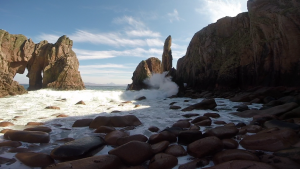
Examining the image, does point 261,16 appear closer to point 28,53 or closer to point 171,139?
point 171,139

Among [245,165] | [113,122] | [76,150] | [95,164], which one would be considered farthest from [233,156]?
[113,122]

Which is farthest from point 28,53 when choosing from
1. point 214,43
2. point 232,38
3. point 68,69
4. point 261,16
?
point 261,16

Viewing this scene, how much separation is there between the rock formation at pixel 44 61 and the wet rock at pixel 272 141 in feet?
91.6

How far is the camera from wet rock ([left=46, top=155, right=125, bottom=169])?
82.9 inches

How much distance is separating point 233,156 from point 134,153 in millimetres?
1377

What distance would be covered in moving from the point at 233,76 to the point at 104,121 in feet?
44.1

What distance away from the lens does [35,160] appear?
2375 mm

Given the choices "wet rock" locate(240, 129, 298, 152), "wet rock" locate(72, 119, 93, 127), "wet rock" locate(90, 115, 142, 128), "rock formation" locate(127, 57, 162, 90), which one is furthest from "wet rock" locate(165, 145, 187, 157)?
"rock formation" locate(127, 57, 162, 90)

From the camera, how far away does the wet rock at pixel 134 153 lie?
7.91ft

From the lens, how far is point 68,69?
89.8ft

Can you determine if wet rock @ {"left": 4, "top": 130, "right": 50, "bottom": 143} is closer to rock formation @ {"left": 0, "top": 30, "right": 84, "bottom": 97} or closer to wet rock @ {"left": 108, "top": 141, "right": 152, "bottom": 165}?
wet rock @ {"left": 108, "top": 141, "right": 152, "bottom": 165}

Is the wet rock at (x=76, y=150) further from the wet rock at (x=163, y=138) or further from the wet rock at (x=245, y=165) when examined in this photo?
the wet rock at (x=245, y=165)

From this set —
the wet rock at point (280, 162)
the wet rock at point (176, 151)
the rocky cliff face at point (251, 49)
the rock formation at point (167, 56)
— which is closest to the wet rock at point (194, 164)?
the wet rock at point (176, 151)

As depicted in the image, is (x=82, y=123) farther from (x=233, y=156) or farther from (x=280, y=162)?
(x=280, y=162)
